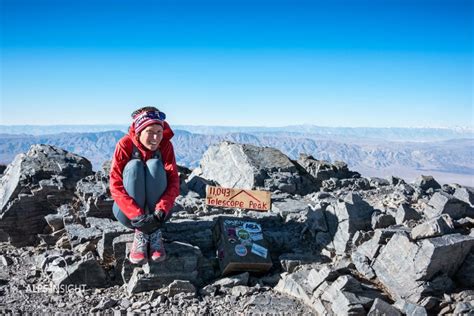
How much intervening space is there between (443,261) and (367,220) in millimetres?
1953

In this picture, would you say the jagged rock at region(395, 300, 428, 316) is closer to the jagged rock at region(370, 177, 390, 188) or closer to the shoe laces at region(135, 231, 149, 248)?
the shoe laces at region(135, 231, 149, 248)

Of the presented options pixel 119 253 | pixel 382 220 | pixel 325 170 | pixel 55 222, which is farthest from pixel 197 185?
pixel 382 220

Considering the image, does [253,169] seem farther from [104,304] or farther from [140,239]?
[104,304]

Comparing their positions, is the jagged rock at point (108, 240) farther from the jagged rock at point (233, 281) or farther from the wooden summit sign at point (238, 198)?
the wooden summit sign at point (238, 198)

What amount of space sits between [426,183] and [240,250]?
7773 millimetres

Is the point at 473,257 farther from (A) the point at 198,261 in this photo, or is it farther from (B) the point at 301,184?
(B) the point at 301,184

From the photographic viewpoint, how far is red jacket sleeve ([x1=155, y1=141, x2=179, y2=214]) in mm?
6284

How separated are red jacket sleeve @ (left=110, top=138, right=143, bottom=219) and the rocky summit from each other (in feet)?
3.11

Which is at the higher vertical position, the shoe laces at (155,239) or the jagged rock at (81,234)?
the shoe laces at (155,239)

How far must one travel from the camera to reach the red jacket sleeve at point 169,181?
6.28 m

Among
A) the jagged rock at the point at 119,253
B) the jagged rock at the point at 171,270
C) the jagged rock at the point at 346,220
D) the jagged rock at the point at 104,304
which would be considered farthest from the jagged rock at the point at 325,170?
the jagged rock at the point at 104,304

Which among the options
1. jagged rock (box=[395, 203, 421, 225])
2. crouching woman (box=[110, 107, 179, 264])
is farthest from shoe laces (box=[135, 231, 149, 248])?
jagged rock (box=[395, 203, 421, 225])

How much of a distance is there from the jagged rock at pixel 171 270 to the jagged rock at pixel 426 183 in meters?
8.09

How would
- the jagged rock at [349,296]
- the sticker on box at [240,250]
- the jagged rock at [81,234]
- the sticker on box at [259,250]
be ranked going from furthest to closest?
the jagged rock at [81,234], the sticker on box at [259,250], the sticker on box at [240,250], the jagged rock at [349,296]
